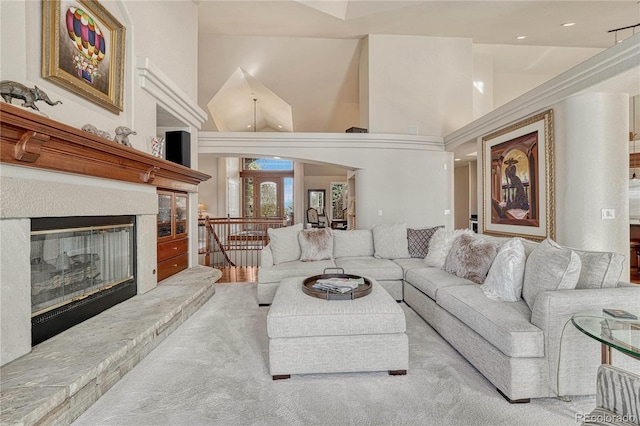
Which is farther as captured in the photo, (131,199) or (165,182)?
(165,182)

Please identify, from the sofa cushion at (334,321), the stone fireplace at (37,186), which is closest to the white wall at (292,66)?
the stone fireplace at (37,186)

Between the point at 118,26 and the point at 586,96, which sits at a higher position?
the point at 118,26

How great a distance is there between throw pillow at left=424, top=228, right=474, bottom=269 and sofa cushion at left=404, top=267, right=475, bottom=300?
0.56ft

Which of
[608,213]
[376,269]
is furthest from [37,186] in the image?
[608,213]

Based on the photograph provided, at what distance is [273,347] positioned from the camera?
1996mm

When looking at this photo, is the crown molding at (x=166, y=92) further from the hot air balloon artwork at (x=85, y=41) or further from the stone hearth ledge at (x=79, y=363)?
the stone hearth ledge at (x=79, y=363)

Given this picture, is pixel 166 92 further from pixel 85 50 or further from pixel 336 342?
pixel 336 342

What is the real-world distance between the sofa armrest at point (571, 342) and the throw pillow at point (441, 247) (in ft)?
5.51

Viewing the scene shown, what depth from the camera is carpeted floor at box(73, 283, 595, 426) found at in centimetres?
163

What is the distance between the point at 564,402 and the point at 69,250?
3473 millimetres

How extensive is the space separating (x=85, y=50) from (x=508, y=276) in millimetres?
3789

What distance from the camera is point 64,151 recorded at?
78.2 inches

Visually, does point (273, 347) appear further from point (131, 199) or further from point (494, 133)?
point (494, 133)

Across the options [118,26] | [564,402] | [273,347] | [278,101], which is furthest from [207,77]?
[564,402]
